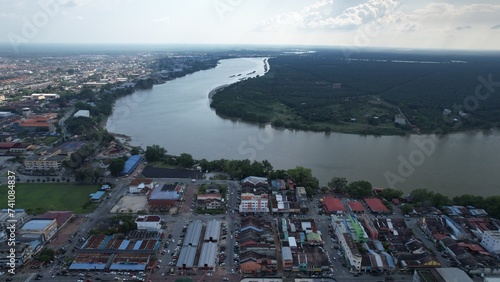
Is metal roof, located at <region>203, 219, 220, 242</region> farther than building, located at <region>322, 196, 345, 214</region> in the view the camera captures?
No

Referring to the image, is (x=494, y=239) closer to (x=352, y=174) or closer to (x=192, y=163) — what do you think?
(x=352, y=174)

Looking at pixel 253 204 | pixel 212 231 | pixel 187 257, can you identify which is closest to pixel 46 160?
pixel 212 231

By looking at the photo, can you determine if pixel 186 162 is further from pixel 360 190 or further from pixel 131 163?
pixel 360 190

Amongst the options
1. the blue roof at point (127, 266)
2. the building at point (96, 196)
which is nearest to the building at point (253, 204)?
the blue roof at point (127, 266)

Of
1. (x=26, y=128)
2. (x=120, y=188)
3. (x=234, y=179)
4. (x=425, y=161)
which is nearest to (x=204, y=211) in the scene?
(x=234, y=179)

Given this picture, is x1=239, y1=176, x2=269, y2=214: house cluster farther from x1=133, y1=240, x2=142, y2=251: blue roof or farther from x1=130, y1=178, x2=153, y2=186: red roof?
x1=130, y1=178, x2=153, y2=186: red roof

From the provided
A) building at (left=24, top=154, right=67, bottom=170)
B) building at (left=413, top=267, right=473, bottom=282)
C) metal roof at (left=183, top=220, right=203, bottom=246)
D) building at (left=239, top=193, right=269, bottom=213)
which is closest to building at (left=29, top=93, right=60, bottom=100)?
building at (left=24, top=154, right=67, bottom=170)
